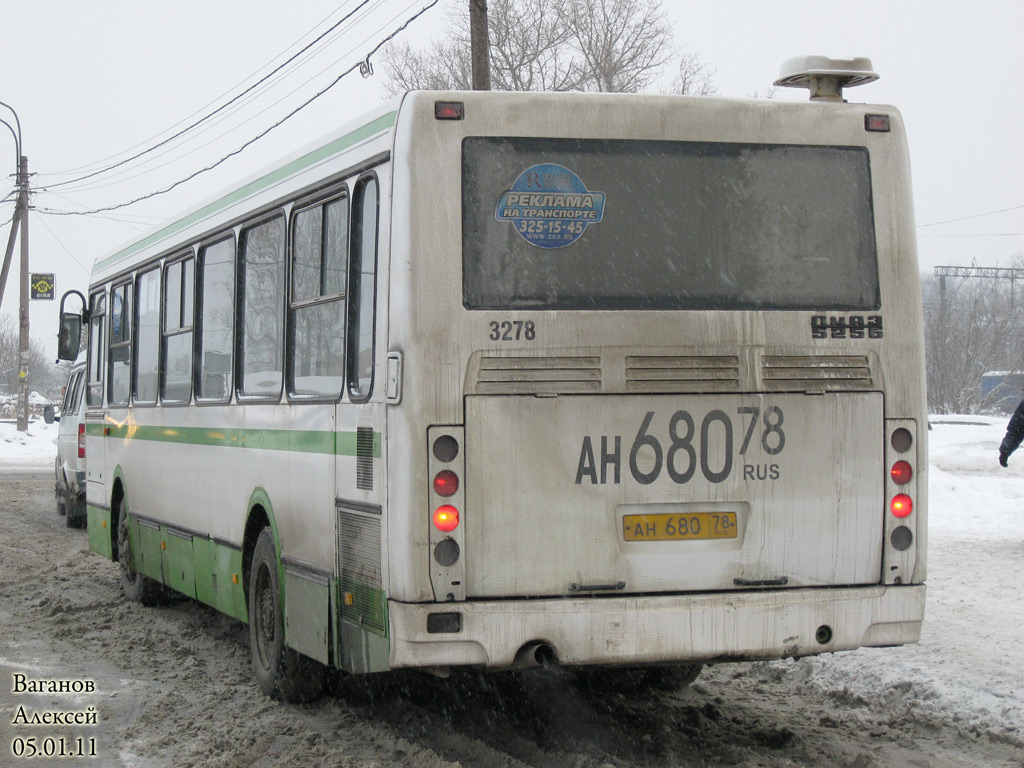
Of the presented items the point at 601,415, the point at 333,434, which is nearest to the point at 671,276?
the point at 601,415

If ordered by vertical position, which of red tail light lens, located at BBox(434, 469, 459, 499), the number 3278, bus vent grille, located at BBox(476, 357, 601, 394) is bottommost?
red tail light lens, located at BBox(434, 469, 459, 499)

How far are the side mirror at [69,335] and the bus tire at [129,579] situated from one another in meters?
2.11

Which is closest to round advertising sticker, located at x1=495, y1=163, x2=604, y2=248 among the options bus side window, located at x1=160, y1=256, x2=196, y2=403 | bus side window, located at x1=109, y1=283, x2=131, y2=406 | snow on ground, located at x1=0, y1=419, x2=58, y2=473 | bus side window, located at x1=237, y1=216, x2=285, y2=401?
bus side window, located at x1=237, y1=216, x2=285, y2=401

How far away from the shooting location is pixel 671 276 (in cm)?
570

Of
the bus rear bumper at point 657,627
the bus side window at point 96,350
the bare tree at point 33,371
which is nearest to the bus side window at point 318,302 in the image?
the bus rear bumper at point 657,627

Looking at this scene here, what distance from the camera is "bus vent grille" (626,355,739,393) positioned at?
18.3ft

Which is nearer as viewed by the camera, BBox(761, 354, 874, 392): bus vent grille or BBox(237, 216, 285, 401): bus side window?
BBox(761, 354, 874, 392): bus vent grille

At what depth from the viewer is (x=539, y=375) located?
18.1 feet

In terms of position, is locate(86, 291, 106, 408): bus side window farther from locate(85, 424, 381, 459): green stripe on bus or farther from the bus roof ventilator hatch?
the bus roof ventilator hatch

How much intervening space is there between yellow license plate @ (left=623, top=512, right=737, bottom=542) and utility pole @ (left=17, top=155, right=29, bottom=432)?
3548 cm

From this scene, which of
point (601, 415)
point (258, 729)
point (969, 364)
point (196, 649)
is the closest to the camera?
point (601, 415)

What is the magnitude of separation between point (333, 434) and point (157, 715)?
2.05m

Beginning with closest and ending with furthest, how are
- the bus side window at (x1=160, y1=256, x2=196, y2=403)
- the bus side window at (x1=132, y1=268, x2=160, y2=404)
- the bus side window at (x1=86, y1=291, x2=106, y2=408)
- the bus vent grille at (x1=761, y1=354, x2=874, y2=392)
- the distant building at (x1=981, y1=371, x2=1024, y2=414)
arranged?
the bus vent grille at (x1=761, y1=354, x2=874, y2=392)
the bus side window at (x1=160, y1=256, x2=196, y2=403)
the bus side window at (x1=132, y1=268, x2=160, y2=404)
the bus side window at (x1=86, y1=291, x2=106, y2=408)
the distant building at (x1=981, y1=371, x2=1024, y2=414)

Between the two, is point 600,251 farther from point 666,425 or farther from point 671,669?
point 671,669
